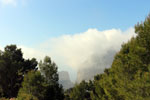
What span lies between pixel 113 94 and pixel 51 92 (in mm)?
18563

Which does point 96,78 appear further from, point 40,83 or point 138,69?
point 138,69

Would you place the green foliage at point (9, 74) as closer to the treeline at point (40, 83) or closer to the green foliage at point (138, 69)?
the treeline at point (40, 83)

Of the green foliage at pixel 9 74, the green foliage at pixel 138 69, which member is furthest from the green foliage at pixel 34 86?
the green foliage at pixel 9 74

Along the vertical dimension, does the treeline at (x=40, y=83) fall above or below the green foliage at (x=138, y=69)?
above

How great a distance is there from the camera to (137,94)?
13.2 m

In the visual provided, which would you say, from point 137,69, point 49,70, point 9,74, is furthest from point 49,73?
point 9,74

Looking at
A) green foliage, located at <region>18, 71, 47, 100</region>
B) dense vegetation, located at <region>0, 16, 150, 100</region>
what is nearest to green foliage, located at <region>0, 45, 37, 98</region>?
dense vegetation, located at <region>0, 16, 150, 100</region>

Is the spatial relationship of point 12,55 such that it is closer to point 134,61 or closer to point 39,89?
point 39,89

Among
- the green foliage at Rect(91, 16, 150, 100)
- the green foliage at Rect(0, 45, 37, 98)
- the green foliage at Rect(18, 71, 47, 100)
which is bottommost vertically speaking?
the green foliage at Rect(91, 16, 150, 100)

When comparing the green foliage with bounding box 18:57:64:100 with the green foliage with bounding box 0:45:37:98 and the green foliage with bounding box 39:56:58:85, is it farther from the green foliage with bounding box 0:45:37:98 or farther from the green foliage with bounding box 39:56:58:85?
the green foliage with bounding box 0:45:37:98

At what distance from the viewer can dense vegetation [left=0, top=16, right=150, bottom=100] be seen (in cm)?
1428

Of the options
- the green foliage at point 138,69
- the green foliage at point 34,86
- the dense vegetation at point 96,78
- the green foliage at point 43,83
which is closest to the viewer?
the green foliage at point 138,69

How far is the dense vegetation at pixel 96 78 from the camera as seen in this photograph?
14.3 metres

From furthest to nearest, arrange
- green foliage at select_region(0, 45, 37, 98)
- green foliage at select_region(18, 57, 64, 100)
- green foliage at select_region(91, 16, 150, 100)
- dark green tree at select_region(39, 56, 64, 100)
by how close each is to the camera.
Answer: green foliage at select_region(0, 45, 37, 98) → dark green tree at select_region(39, 56, 64, 100) → green foliage at select_region(18, 57, 64, 100) → green foliage at select_region(91, 16, 150, 100)
